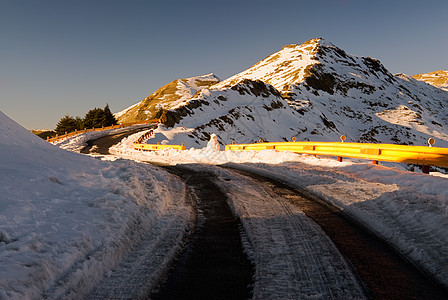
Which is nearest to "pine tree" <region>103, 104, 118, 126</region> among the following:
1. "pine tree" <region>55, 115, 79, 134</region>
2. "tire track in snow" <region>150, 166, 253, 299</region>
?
"pine tree" <region>55, 115, 79, 134</region>

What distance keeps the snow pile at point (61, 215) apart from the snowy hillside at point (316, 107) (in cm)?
3229

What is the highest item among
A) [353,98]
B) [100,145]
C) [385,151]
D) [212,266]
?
[353,98]

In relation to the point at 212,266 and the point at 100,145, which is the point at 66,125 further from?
the point at 212,266

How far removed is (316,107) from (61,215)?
310 feet

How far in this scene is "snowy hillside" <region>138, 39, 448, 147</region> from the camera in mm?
51062

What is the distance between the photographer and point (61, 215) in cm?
390

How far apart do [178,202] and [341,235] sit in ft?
11.6

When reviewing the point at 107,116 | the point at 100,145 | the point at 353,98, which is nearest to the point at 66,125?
the point at 107,116

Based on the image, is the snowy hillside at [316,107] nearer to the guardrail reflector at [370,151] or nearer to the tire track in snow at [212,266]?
the guardrail reflector at [370,151]

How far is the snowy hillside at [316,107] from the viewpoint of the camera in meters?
51.1

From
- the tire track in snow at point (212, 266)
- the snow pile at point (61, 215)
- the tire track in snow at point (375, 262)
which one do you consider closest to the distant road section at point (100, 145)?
the snow pile at point (61, 215)

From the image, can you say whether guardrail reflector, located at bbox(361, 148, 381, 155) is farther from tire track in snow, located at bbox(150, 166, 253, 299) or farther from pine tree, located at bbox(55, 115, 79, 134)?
pine tree, located at bbox(55, 115, 79, 134)

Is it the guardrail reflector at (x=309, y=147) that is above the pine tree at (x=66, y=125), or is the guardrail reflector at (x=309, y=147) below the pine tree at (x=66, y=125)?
below

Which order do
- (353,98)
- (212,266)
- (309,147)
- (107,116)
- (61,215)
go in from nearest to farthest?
(212,266) → (61,215) → (309,147) → (107,116) → (353,98)
